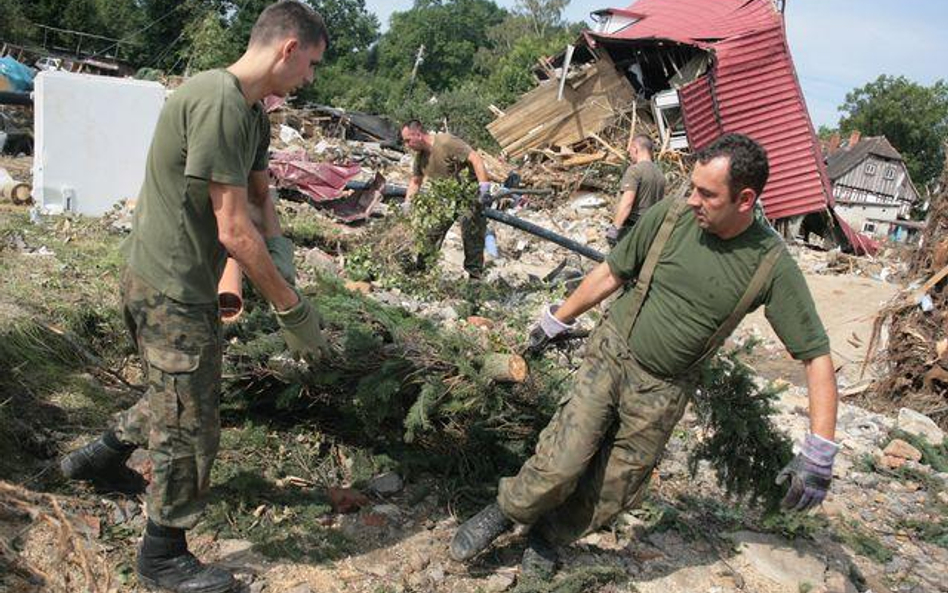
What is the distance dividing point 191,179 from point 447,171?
5426 millimetres

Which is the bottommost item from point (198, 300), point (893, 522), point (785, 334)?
point (893, 522)

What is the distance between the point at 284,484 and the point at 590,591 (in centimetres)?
148

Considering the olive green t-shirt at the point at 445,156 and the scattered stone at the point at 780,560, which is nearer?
the scattered stone at the point at 780,560

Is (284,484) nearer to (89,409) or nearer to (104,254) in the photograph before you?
(89,409)

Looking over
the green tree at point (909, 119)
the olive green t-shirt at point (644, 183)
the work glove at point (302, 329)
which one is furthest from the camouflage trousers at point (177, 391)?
the green tree at point (909, 119)

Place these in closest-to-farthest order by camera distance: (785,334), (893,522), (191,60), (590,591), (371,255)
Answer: (785,334) < (590,591) < (893,522) < (371,255) < (191,60)

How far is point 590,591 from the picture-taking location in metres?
3.10

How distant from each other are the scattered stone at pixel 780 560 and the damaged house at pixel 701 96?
1446cm

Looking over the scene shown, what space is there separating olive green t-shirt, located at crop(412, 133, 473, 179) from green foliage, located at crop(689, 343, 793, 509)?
15.3 feet

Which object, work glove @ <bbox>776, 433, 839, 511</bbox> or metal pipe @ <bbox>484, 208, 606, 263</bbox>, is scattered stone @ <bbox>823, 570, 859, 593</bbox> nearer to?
work glove @ <bbox>776, 433, 839, 511</bbox>

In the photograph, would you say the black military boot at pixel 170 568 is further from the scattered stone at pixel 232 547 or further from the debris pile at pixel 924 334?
the debris pile at pixel 924 334

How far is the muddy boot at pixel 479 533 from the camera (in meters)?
3.06

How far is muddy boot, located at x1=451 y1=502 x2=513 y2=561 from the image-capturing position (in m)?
3.06

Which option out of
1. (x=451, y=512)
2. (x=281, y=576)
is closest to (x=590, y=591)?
(x=451, y=512)
